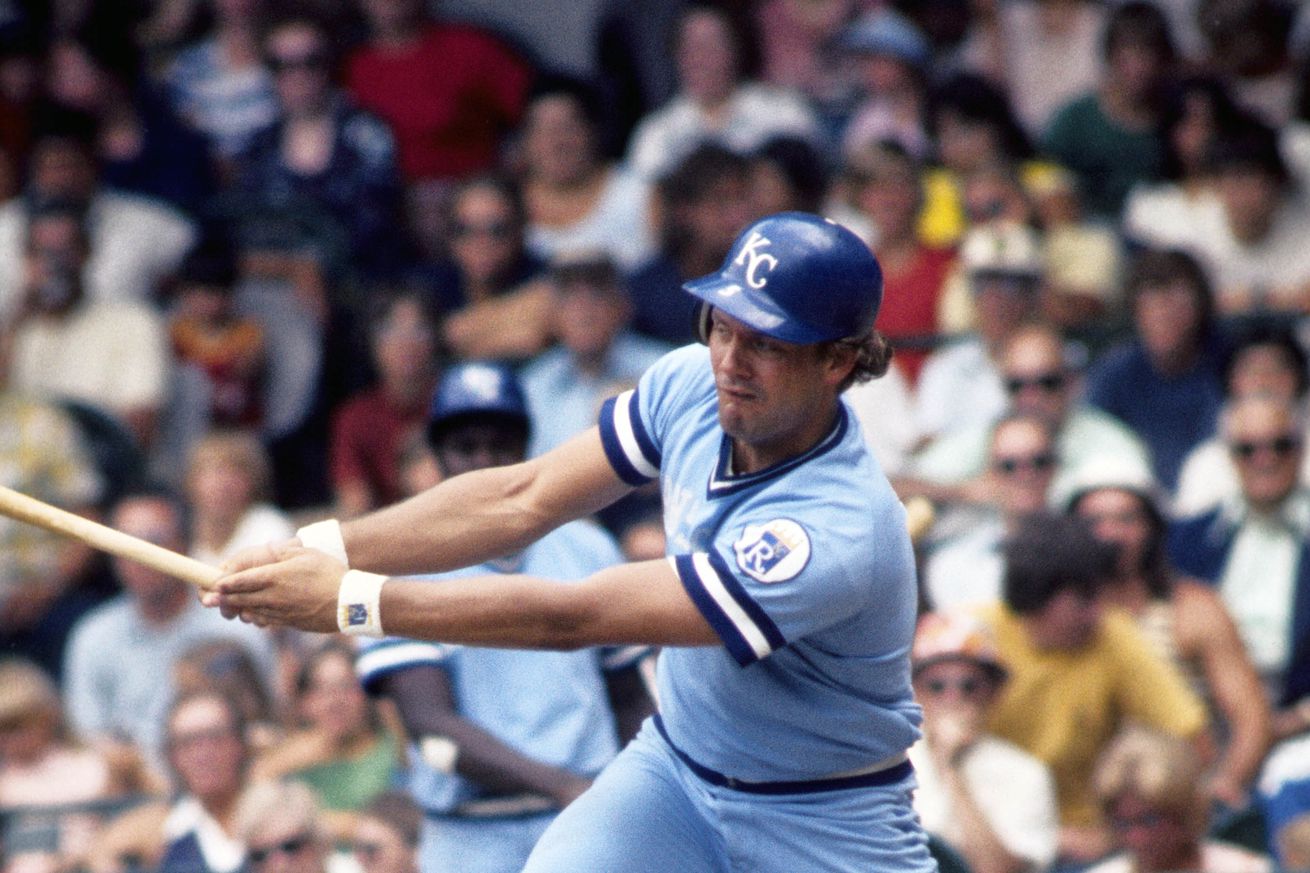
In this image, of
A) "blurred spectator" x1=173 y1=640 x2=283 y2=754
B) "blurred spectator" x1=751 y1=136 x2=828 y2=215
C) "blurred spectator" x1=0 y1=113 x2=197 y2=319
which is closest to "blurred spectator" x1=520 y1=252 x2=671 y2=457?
"blurred spectator" x1=751 y1=136 x2=828 y2=215

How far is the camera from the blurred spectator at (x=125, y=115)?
1020 cm

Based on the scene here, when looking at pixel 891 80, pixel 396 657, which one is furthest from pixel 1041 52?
pixel 396 657

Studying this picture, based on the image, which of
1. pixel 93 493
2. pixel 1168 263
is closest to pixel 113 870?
pixel 93 493

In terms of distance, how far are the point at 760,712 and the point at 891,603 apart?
332 millimetres

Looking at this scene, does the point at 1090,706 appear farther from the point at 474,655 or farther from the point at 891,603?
the point at 891,603

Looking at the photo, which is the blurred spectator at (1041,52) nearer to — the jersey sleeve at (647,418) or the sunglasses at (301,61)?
the sunglasses at (301,61)

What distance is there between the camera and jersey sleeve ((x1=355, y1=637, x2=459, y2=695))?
5672mm

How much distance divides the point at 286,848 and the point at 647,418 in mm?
2624

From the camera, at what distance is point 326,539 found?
466cm

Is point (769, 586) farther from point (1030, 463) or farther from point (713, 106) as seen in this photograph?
point (713, 106)

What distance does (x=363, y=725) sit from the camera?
7.63 meters

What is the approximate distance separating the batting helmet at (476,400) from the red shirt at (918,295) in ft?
10.2

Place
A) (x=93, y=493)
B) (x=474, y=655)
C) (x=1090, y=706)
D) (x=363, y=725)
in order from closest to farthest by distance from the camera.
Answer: (x=474, y=655) < (x=1090, y=706) < (x=363, y=725) < (x=93, y=493)

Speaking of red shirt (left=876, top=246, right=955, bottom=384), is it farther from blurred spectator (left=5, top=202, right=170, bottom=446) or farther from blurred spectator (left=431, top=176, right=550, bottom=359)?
blurred spectator (left=5, top=202, right=170, bottom=446)
